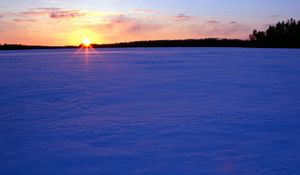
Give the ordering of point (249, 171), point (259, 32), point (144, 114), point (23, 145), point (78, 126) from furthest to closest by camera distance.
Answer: point (259, 32) → point (144, 114) → point (78, 126) → point (23, 145) → point (249, 171)

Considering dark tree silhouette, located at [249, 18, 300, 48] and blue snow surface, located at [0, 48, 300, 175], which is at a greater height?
dark tree silhouette, located at [249, 18, 300, 48]

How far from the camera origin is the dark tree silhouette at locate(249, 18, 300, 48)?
220 ft

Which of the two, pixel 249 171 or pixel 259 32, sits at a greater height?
pixel 259 32

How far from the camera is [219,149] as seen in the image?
3707mm

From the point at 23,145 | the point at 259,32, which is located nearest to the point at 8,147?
the point at 23,145

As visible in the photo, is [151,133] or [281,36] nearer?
[151,133]

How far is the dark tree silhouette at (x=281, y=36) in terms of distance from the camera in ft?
220

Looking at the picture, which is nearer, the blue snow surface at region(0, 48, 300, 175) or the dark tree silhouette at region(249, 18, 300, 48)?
the blue snow surface at region(0, 48, 300, 175)

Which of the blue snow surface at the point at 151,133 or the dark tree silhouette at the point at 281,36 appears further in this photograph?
the dark tree silhouette at the point at 281,36

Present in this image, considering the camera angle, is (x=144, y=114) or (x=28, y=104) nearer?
(x=144, y=114)

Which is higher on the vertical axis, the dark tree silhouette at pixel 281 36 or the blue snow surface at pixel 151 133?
the dark tree silhouette at pixel 281 36

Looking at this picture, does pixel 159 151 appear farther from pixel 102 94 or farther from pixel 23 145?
pixel 102 94

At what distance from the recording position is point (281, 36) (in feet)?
227

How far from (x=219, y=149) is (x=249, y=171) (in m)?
0.67
